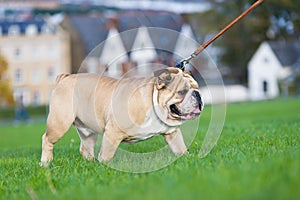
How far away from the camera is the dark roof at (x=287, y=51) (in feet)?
260

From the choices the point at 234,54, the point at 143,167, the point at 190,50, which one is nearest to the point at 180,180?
the point at 143,167

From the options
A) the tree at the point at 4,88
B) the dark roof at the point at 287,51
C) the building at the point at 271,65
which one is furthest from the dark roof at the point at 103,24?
the tree at the point at 4,88

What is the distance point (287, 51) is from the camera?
80000mm

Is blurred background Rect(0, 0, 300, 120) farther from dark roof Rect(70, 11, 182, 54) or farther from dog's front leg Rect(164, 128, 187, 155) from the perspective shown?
dog's front leg Rect(164, 128, 187, 155)

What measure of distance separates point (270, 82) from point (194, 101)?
248 ft

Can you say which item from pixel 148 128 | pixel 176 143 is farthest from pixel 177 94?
pixel 176 143

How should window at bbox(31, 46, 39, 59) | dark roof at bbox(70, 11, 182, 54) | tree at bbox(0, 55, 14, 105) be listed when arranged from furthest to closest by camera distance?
window at bbox(31, 46, 39, 59) → dark roof at bbox(70, 11, 182, 54) → tree at bbox(0, 55, 14, 105)

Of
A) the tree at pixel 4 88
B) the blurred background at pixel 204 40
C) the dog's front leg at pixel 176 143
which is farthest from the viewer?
the blurred background at pixel 204 40

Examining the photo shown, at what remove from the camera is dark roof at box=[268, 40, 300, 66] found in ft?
260

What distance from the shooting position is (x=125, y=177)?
5902mm

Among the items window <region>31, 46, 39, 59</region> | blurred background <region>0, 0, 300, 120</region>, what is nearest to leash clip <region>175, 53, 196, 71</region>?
blurred background <region>0, 0, 300, 120</region>

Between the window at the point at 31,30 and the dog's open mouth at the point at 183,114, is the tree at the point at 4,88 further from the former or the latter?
the dog's open mouth at the point at 183,114

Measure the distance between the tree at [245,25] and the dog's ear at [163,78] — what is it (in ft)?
208

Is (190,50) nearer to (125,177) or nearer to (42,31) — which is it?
(125,177)
